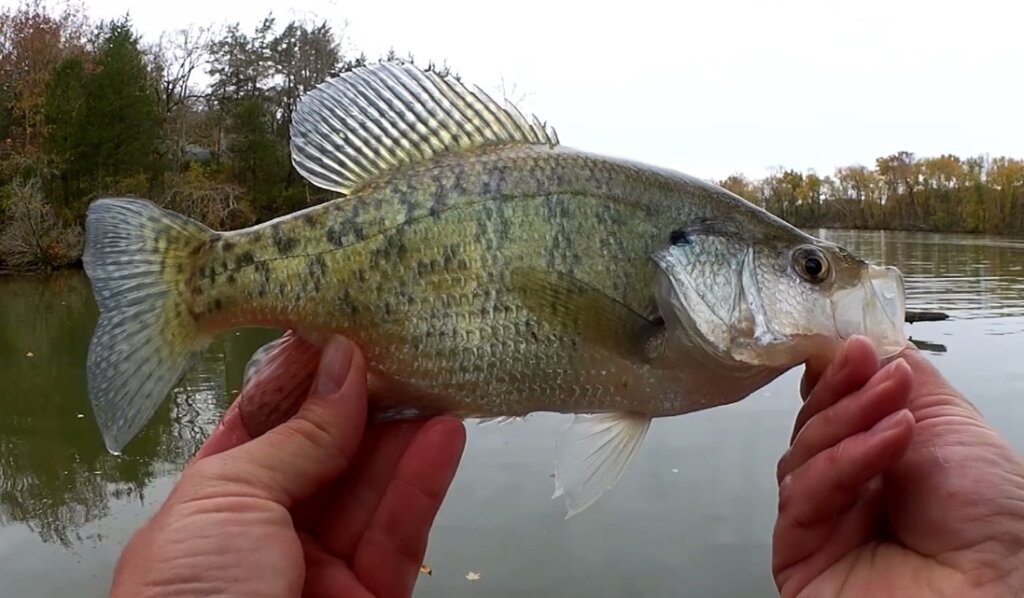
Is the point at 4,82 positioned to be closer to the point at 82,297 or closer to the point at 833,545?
the point at 82,297

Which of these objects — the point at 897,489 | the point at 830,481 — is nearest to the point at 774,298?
the point at 830,481

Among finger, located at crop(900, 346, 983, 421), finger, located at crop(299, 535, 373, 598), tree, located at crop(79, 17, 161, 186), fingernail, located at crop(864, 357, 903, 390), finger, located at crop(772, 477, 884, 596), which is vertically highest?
tree, located at crop(79, 17, 161, 186)

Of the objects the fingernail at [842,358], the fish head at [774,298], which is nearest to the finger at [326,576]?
the fish head at [774,298]

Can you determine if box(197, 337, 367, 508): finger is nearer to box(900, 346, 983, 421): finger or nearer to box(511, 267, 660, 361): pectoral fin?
box(511, 267, 660, 361): pectoral fin

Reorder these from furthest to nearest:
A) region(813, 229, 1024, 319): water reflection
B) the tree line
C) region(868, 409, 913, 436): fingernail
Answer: the tree line
region(813, 229, 1024, 319): water reflection
region(868, 409, 913, 436): fingernail

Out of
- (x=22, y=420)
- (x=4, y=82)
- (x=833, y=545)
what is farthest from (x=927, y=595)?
(x=4, y=82)

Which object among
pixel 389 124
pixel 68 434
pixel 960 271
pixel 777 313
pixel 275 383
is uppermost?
pixel 389 124

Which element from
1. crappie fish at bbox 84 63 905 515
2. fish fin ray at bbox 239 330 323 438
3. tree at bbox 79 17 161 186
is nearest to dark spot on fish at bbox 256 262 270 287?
crappie fish at bbox 84 63 905 515

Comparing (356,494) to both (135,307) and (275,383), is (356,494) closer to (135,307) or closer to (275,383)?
(275,383)
